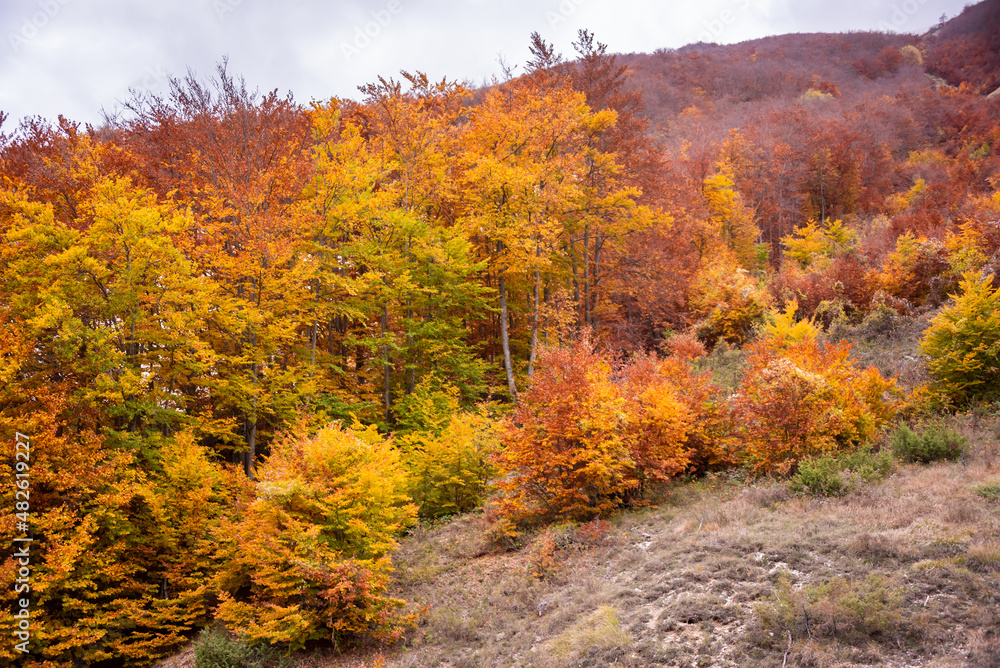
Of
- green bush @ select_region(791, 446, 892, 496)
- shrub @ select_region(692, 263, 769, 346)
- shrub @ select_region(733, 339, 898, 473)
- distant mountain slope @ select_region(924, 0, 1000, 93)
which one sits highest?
distant mountain slope @ select_region(924, 0, 1000, 93)

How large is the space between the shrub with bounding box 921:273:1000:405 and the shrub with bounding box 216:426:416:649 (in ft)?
35.5

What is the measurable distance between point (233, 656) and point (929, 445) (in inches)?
461

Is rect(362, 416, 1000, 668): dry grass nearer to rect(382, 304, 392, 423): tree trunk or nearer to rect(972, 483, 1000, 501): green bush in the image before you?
rect(972, 483, 1000, 501): green bush

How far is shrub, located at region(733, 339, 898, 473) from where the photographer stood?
10.2m

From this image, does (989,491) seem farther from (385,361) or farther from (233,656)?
(385,361)

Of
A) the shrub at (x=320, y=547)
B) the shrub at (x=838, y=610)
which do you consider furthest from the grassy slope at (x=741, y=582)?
the shrub at (x=320, y=547)

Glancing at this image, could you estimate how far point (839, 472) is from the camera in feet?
30.1

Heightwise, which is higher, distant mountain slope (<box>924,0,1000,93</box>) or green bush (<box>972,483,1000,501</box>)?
distant mountain slope (<box>924,0,1000,93</box>)

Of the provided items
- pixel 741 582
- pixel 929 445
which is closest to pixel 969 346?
pixel 929 445

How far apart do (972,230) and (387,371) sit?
17.8 m

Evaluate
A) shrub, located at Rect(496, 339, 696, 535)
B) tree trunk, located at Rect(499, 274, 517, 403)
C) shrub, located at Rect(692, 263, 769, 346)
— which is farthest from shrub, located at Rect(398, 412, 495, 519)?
shrub, located at Rect(692, 263, 769, 346)

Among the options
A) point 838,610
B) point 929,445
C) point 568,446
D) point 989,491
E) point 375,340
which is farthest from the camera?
point 375,340

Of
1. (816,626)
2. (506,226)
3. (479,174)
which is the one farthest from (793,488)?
(479,174)

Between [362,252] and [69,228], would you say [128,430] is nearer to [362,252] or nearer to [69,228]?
[69,228]
